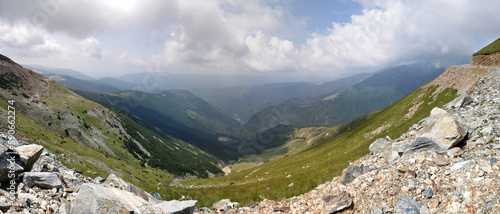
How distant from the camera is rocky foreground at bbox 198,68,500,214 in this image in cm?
994

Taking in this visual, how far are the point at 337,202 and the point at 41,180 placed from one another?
18.8 meters

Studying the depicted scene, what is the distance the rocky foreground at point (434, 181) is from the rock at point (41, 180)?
482 inches

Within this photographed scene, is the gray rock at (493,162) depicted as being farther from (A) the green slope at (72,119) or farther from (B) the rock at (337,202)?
(A) the green slope at (72,119)

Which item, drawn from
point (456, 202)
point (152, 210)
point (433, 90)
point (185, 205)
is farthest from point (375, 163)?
point (433, 90)

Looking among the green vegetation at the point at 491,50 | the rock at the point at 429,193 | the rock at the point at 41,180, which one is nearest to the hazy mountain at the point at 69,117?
the rock at the point at 41,180

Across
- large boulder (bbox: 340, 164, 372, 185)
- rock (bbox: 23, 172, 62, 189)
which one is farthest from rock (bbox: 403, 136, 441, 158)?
rock (bbox: 23, 172, 62, 189)

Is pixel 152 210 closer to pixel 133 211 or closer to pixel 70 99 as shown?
pixel 133 211

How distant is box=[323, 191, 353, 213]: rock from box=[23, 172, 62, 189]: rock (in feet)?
58.0

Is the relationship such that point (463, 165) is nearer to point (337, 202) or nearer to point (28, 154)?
point (337, 202)

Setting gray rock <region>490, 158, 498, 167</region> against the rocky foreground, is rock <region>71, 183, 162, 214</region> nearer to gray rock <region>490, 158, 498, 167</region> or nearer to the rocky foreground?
the rocky foreground

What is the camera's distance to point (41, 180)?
12250 mm

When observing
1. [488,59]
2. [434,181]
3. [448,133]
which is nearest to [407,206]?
[434,181]

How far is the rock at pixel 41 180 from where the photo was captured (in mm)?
11770

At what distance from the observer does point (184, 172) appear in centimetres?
19938
